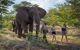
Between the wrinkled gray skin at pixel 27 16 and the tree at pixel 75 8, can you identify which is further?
the tree at pixel 75 8

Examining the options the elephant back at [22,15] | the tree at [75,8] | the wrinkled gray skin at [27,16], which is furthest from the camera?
the tree at [75,8]

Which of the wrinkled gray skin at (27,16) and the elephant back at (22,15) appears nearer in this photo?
the wrinkled gray skin at (27,16)

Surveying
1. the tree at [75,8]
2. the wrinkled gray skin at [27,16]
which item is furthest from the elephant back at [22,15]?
the tree at [75,8]

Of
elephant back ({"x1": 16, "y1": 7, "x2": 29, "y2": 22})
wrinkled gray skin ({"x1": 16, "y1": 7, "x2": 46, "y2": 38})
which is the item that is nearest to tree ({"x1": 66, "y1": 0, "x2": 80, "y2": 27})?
wrinkled gray skin ({"x1": 16, "y1": 7, "x2": 46, "y2": 38})

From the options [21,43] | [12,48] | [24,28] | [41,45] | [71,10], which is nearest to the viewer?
[12,48]

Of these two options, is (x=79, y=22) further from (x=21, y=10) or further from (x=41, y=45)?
(x=41, y=45)

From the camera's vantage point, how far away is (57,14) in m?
37.9

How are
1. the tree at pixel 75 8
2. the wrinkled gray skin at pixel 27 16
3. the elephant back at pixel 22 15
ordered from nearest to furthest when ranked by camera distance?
the wrinkled gray skin at pixel 27 16 < the elephant back at pixel 22 15 < the tree at pixel 75 8

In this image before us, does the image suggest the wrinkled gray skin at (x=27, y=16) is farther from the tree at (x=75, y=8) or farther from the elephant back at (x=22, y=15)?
the tree at (x=75, y=8)

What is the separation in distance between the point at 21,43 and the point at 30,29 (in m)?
6.33

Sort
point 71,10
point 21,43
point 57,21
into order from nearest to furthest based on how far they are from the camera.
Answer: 1. point 21,43
2. point 71,10
3. point 57,21

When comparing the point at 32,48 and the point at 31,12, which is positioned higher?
the point at 31,12

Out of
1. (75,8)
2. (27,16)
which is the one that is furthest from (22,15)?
(75,8)

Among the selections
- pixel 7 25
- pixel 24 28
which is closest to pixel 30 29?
pixel 24 28
